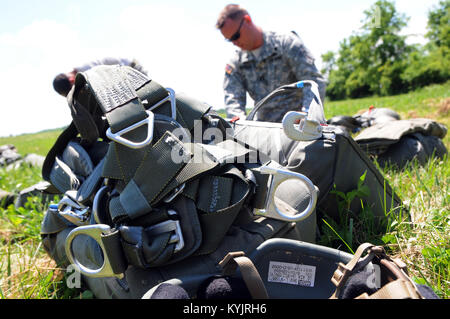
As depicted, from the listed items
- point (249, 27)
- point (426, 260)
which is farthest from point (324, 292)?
point (249, 27)

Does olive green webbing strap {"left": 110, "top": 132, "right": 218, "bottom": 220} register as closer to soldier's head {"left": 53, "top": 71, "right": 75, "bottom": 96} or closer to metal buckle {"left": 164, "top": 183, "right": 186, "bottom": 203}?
metal buckle {"left": 164, "top": 183, "right": 186, "bottom": 203}

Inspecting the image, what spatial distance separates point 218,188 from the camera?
1161 mm

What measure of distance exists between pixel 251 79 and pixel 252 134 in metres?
2.53

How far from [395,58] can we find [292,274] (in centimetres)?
4528

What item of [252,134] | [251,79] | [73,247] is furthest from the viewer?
[251,79]

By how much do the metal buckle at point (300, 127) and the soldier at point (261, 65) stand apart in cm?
221

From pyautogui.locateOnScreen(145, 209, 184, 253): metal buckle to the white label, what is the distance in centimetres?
31

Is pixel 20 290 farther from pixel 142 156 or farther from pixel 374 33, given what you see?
pixel 374 33

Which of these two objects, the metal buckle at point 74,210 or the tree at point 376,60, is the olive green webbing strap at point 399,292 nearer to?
the metal buckle at point 74,210

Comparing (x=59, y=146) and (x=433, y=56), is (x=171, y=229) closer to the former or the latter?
(x=59, y=146)

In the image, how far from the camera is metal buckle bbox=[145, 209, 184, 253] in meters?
1.09

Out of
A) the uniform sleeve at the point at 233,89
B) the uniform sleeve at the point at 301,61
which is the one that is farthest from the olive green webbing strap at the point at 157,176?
the uniform sleeve at the point at 233,89

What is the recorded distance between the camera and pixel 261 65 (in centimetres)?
410

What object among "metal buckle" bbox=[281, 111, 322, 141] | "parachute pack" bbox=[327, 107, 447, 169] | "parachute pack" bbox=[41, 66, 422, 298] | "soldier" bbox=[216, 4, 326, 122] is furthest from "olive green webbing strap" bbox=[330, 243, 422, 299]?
"soldier" bbox=[216, 4, 326, 122]
